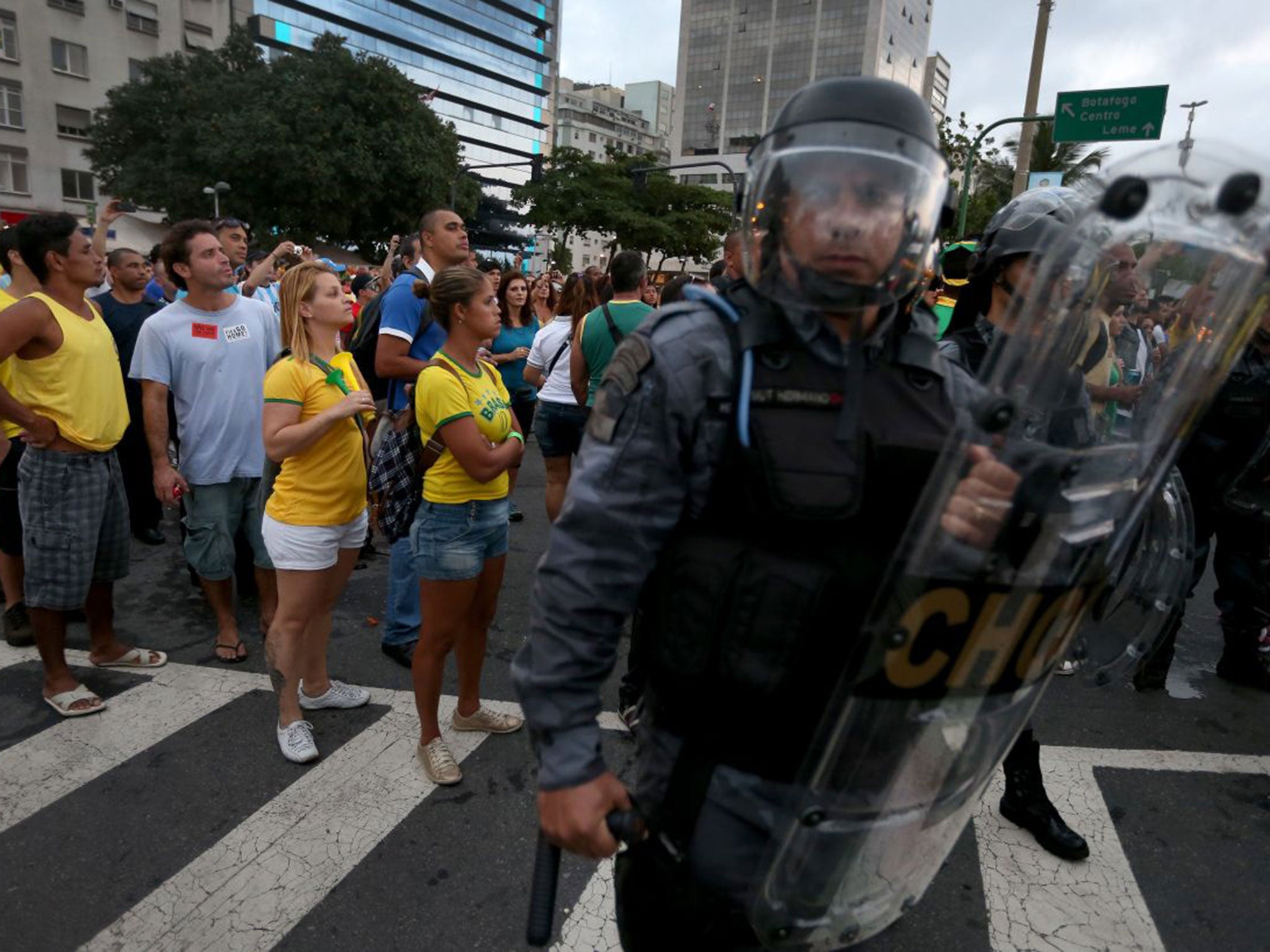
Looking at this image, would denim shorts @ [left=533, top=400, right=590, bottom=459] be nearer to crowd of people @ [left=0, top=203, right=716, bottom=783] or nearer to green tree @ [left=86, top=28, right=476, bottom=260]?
crowd of people @ [left=0, top=203, right=716, bottom=783]

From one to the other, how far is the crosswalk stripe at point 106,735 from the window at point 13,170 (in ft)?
128

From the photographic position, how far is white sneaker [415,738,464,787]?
3.12 metres

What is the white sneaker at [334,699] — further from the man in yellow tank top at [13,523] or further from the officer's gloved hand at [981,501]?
the officer's gloved hand at [981,501]

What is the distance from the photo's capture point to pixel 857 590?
1239 millimetres

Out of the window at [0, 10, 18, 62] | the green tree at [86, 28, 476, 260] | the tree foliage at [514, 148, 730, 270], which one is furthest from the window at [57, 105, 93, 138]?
the tree foliage at [514, 148, 730, 270]

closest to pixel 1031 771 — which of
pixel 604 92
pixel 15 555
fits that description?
pixel 15 555

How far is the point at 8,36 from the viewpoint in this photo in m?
32.2

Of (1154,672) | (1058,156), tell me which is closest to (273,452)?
(1154,672)

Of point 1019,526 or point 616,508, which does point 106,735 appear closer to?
point 616,508

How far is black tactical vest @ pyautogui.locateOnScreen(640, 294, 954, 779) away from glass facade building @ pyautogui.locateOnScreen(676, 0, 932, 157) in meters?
102

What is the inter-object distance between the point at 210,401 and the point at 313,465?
112cm

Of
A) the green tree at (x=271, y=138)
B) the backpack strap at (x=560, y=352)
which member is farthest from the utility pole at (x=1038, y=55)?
the green tree at (x=271, y=138)

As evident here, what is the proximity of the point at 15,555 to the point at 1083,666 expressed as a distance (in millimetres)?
4747

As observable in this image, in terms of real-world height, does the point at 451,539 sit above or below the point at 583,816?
below
